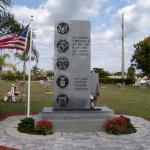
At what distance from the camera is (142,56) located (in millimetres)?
55094

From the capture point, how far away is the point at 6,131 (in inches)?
530

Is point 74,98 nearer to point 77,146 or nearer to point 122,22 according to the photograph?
point 77,146

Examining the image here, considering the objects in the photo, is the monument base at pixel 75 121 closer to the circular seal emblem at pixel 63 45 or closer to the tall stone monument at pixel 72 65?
A: the tall stone monument at pixel 72 65

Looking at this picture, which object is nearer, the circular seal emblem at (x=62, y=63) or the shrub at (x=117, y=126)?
the shrub at (x=117, y=126)

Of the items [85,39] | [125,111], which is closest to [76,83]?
[85,39]

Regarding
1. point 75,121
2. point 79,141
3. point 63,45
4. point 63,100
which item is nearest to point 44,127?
point 75,121

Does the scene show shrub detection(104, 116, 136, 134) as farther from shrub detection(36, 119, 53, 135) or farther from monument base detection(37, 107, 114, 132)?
shrub detection(36, 119, 53, 135)

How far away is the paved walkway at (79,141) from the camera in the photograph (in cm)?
1123

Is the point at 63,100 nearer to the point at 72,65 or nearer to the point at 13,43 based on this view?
the point at 72,65

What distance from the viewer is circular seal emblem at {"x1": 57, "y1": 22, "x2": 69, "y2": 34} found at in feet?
48.5

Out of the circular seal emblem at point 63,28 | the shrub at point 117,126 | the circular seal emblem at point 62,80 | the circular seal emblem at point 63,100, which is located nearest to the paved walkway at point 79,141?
the shrub at point 117,126

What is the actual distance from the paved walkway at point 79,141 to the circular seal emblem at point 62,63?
8.42ft

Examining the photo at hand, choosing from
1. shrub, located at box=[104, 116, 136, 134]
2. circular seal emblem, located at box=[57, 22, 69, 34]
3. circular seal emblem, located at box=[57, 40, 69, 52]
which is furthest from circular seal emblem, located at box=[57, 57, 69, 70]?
shrub, located at box=[104, 116, 136, 134]

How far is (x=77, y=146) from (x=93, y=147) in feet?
1.42
